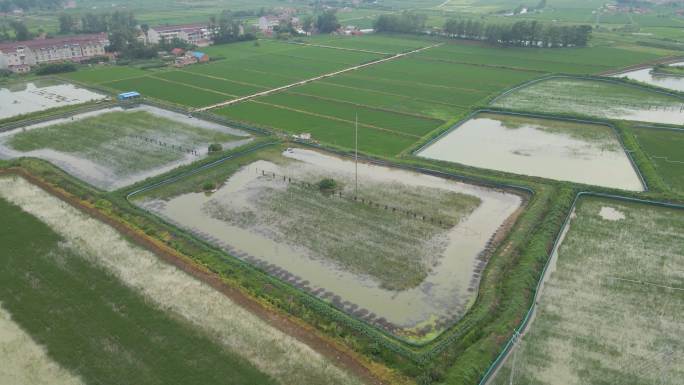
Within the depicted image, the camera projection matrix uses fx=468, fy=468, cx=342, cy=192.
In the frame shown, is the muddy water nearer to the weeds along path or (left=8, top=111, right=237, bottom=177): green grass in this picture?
(left=8, top=111, right=237, bottom=177): green grass

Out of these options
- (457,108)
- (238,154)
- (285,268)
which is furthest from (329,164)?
(457,108)

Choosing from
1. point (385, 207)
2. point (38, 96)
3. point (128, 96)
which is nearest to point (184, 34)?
point (38, 96)

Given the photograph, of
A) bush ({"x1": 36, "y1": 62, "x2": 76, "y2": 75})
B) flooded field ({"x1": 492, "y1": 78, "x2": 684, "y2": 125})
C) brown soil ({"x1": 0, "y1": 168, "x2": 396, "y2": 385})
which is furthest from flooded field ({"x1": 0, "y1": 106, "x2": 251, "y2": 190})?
flooded field ({"x1": 492, "y1": 78, "x2": 684, "y2": 125})

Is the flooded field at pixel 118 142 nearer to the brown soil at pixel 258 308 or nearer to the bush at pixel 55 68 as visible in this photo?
the brown soil at pixel 258 308

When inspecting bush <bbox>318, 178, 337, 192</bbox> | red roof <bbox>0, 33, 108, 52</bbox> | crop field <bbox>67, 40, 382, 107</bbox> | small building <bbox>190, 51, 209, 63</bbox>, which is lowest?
bush <bbox>318, 178, 337, 192</bbox>

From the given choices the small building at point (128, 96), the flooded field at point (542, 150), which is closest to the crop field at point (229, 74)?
the small building at point (128, 96)

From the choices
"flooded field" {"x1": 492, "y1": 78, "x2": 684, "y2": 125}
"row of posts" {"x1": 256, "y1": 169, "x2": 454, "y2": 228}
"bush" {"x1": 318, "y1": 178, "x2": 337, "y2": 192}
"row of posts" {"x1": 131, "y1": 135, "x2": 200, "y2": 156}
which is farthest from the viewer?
"flooded field" {"x1": 492, "y1": 78, "x2": 684, "y2": 125}

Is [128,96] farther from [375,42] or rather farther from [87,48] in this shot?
[375,42]

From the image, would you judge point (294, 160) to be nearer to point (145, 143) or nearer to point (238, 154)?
point (238, 154)
